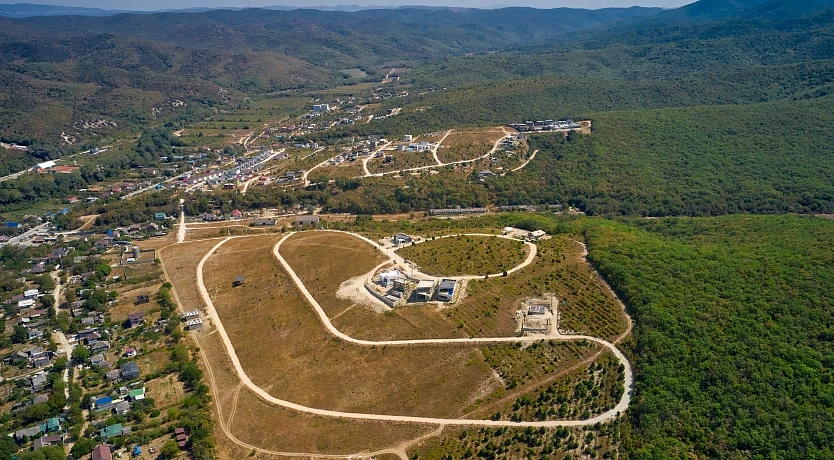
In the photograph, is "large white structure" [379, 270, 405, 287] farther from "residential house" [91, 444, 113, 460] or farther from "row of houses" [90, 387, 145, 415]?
"residential house" [91, 444, 113, 460]

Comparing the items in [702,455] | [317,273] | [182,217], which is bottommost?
[182,217]

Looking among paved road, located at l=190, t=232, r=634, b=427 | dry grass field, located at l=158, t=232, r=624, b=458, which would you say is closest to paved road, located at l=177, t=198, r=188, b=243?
paved road, located at l=190, t=232, r=634, b=427

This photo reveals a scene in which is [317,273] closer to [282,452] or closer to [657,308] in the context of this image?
[282,452]

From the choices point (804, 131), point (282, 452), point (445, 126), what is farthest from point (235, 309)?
point (804, 131)

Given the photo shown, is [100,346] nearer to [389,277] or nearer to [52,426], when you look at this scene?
[52,426]

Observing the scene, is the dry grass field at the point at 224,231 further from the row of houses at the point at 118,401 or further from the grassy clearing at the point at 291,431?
the grassy clearing at the point at 291,431
